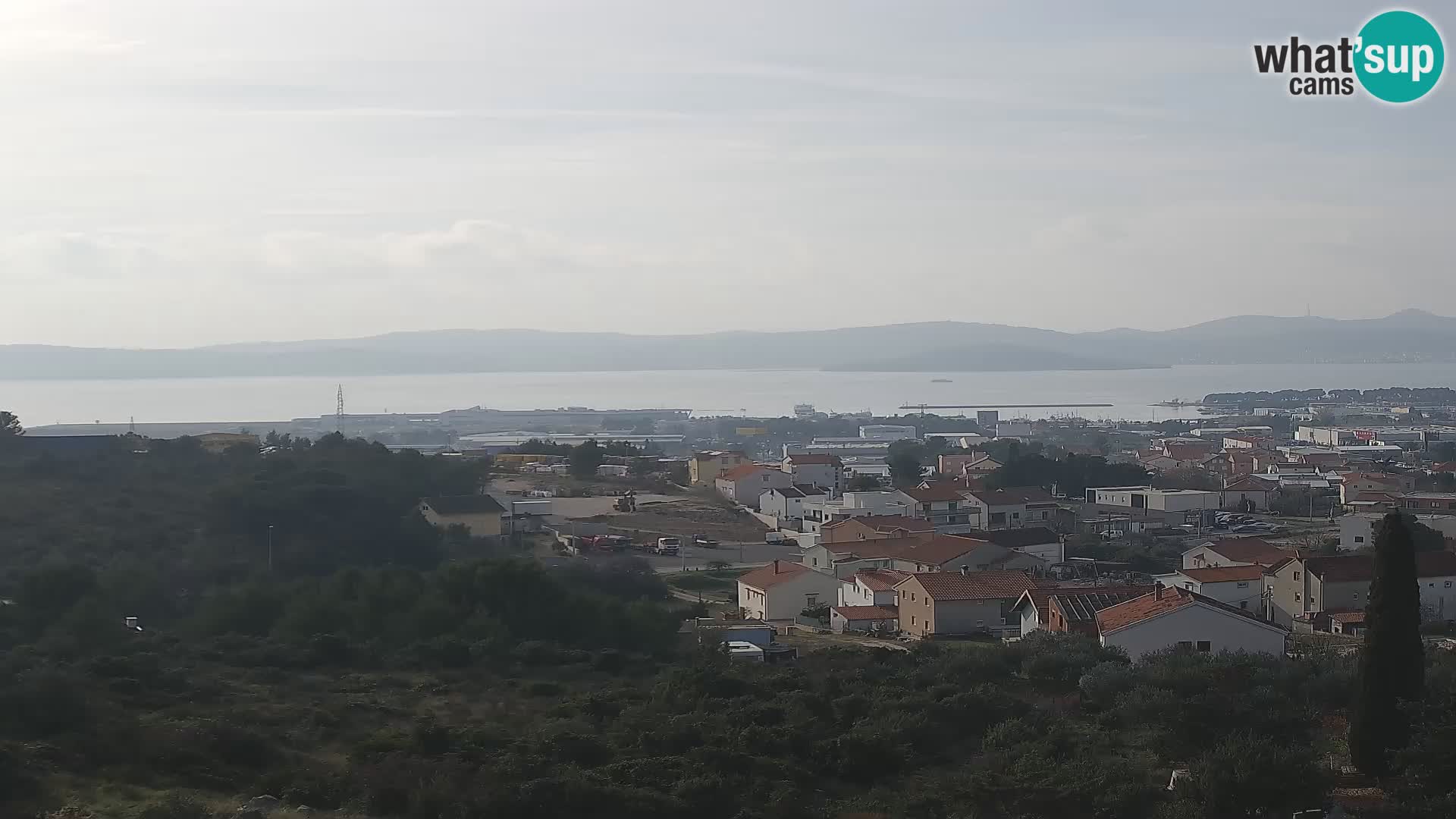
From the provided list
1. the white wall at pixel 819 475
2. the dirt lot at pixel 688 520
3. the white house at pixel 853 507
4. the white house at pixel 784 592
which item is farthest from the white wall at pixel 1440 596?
the white wall at pixel 819 475

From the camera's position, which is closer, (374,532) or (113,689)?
(113,689)

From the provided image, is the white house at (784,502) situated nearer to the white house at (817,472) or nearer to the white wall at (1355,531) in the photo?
the white house at (817,472)

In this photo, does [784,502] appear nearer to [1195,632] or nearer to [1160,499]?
[1160,499]

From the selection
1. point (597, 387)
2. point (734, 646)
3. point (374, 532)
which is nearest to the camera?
point (734, 646)

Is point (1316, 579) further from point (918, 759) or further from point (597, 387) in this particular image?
point (597, 387)

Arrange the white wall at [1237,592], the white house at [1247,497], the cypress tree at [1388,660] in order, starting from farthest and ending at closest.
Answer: the white house at [1247,497], the white wall at [1237,592], the cypress tree at [1388,660]

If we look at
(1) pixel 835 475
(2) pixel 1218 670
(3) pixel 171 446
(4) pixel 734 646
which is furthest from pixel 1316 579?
(3) pixel 171 446

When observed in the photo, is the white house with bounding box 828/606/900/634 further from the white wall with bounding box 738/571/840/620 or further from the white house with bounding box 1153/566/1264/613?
the white house with bounding box 1153/566/1264/613
